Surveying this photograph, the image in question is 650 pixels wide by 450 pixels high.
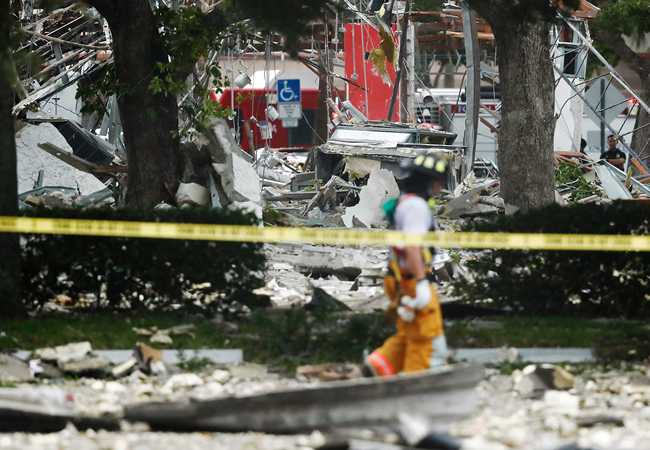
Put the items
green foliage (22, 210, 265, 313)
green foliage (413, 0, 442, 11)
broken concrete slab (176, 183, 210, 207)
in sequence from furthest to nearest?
green foliage (413, 0, 442, 11)
broken concrete slab (176, 183, 210, 207)
green foliage (22, 210, 265, 313)

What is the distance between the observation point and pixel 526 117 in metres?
20.1

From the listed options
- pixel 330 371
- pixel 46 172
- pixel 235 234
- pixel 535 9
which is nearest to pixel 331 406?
pixel 330 371

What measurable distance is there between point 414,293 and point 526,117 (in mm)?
11379

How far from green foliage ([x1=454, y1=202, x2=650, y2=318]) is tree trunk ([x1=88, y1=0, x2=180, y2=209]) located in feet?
19.1

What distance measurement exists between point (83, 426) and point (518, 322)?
16.6 feet

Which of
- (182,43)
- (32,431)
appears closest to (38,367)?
(32,431)

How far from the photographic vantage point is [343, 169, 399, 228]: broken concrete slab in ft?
69.1

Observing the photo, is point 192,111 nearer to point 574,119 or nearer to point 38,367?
point 38,367

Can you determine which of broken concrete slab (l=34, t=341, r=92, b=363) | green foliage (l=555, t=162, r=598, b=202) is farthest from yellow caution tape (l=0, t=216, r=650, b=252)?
green foliage (l=555, t=162, r=598, b=202)

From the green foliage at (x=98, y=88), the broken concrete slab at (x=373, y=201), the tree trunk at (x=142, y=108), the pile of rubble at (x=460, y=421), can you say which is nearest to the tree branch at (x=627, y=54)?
the broken concrete slab at (x=373, y=201)

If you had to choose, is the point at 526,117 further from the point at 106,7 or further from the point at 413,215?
the point at 413,215

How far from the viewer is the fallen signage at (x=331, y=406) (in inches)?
315

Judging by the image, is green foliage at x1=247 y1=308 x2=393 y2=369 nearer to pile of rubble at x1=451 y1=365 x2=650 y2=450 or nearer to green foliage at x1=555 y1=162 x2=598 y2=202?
pile of rubble at x1=451 y1=365 x2=650 y2=450

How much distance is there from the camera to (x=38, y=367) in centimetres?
1068
